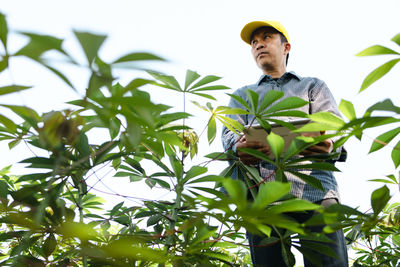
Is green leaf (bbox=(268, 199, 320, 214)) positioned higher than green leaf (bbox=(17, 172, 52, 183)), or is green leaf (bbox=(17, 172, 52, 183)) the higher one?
green leaf (bbox=(17, 172, 52, 183))

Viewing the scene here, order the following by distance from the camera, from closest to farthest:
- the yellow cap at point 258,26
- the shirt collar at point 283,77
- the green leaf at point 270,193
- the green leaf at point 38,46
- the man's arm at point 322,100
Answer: the green leaf at point 38,46
the green leaf at point 270,193
the man's arm at point 322,100
the shirt collar at point 283,77
the yellow cap at point 258,26

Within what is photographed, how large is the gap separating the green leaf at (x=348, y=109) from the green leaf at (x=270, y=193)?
1.12 ft

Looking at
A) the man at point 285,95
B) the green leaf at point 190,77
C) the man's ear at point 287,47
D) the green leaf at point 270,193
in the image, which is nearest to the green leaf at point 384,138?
the man at point 285,95

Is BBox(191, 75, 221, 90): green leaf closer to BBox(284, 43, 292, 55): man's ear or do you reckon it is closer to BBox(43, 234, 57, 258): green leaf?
BBox(43, 234, 57, 258): green leaf

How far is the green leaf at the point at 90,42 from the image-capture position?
0.55m

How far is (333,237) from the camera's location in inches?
52.1

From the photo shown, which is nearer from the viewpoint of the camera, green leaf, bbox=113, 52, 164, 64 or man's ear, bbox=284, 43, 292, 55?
green leaf, bbox=113, 52, 164, 64

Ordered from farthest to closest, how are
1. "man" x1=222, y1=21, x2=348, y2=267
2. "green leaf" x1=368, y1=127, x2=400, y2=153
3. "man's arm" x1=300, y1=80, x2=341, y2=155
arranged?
"man's arm" x1=300, y1=80, x2=341, y2=155 → "man" x1=222, y1=21, x2=348, y2=267 → "green leaf" x1=368, y1=127, x2=400, y2=153

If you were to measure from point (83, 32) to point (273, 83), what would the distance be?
154cm

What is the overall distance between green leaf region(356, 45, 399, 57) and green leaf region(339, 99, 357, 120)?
0.44 feet

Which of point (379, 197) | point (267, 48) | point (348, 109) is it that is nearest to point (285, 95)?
point (267, 48)

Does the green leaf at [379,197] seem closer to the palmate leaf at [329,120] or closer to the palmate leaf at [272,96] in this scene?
the palmate leaf at [329,120]

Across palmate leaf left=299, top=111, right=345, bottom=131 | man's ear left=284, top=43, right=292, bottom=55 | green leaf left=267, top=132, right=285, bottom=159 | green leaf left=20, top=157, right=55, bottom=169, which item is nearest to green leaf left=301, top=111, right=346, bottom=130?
palmate leaf left=299, top=111, right=345, bottom=131

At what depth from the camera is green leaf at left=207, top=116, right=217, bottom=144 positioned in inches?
53.3
